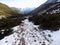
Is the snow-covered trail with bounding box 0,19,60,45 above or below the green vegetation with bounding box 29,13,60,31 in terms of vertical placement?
below

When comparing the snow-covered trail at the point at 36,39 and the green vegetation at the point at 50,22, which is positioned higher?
the green vegetation at the point at 50,22

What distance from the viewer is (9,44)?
50.4 feet

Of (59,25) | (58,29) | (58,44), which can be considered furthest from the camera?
(59,25)

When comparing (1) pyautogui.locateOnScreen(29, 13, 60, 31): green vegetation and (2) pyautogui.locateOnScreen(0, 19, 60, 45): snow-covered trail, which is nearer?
(2) pyautogui.locateOnScreen(0, 19, 60, 45): snow-covered trail

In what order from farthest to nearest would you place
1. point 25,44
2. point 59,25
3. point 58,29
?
point 59,25, point 58,29, point 25,44

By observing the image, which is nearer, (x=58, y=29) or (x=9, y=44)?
(x=9, y=44)

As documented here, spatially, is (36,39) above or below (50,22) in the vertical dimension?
below

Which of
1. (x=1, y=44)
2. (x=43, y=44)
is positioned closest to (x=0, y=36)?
(x=1, y=44)

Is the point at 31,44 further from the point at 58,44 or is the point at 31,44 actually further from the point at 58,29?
the point at 58,29

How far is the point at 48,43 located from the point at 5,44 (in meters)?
4.77

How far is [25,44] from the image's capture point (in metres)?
14.6

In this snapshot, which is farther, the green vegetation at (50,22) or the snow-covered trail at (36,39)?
the green vegetation at (50,22)

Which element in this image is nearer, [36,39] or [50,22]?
[36,39]

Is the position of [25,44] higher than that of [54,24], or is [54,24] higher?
[54,24]
